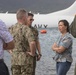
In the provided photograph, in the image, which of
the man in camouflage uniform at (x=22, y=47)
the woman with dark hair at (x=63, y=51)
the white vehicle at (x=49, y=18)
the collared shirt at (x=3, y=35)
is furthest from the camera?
the white vehicle at (x=49, y=18)

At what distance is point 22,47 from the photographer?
531 cm

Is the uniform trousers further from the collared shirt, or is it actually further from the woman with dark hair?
the collared shirt

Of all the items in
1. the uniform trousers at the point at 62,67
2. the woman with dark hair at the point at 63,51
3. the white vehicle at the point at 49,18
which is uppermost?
the white vehicle at the point at 49,18

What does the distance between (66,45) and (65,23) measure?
35 centimetres

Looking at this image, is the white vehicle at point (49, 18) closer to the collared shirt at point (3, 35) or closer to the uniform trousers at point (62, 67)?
the uniform trousers at point (62, 67)

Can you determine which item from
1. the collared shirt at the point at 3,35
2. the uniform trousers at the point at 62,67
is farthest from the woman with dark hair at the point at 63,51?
the collared shirt at the point at 3,35

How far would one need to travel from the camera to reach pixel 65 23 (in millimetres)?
5512

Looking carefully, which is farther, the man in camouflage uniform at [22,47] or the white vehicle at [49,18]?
the white vehicle at [49,18]

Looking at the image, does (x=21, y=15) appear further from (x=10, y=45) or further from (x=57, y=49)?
(x=10, y=45)

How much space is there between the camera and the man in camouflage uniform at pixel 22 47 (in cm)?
518

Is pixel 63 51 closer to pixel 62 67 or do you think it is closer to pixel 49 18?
pixel 62 67

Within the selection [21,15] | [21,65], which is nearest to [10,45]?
[21,15]

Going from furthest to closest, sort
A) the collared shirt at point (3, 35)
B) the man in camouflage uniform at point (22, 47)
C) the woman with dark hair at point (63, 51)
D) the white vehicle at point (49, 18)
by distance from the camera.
A: the white vehicle at point (49, 18), the woman with dark hair at point (63, 51), the man in camouflage uniform at point (22, 47), the collared shirt at point (3, 35)

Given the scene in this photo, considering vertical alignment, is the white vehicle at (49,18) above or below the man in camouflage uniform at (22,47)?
above
